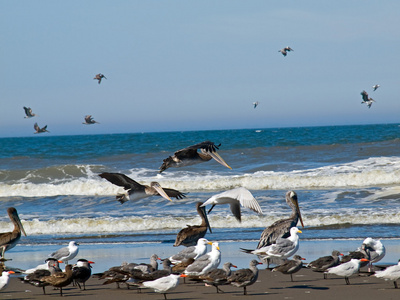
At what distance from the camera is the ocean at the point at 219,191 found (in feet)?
43.6

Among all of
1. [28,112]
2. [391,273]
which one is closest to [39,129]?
[28,112]

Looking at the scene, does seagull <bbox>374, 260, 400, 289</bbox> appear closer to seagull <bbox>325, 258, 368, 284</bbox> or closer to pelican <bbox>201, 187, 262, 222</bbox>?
seagull <bbox>325, 258, 368, 284</bbox>

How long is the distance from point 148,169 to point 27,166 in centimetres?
834

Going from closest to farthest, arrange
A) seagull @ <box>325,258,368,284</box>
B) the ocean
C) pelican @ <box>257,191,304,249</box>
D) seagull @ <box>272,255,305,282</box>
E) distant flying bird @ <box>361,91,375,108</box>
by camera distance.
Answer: seagull @ <box>325,258,368,284</box> → seagull @ <box>272,255,305,282</box> → pelican @ <box>257,191,304,249</box> → the ocean → distant flying bird @ <box>361,91,375,108</box>

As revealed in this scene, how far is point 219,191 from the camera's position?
22016 mm

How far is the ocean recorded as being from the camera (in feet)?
43.6

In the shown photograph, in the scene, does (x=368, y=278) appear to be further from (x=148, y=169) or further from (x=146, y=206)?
(x=148, y=169)

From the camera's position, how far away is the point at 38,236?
542 inches

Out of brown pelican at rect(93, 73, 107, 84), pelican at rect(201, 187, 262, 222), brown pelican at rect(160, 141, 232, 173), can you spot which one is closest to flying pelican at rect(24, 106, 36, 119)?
brown pelican at rect(93, 73, 107, 84)

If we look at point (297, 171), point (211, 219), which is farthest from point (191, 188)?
point (211, 219)

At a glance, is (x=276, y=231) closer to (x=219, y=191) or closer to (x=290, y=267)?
(x=290, y=267)

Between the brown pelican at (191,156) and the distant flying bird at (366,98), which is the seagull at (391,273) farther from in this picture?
the distant flying bird at (366,98)

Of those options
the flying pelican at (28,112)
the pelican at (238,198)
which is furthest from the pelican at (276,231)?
the flying pelican at (28,112)

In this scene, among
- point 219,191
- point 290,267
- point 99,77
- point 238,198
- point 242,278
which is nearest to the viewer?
point 242,278
